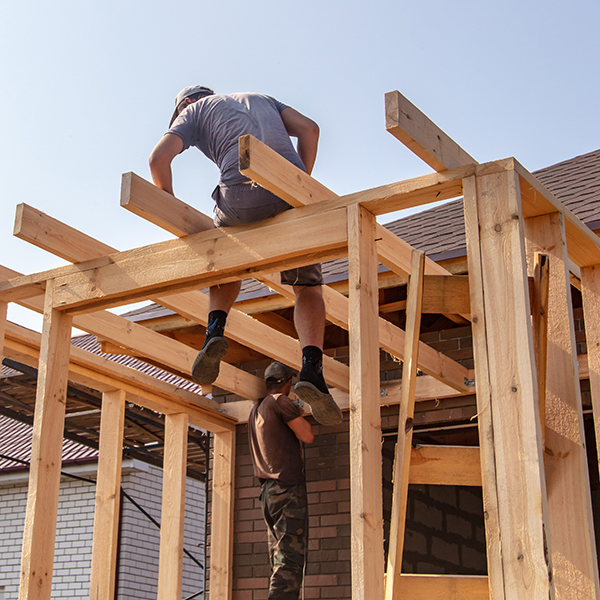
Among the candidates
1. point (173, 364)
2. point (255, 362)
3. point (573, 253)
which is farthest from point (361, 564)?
point (255, 362)

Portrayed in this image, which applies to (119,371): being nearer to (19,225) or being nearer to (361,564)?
(19,225)

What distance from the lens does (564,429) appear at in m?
3.43

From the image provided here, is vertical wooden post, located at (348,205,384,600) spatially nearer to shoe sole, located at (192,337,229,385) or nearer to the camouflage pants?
shoe sole, located at (192,337,229,385)

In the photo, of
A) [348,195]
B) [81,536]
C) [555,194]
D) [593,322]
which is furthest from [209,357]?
[81,536]

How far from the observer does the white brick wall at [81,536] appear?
530 inches

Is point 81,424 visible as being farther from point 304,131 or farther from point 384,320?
point 304,131

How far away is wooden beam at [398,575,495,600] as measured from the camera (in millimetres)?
3078

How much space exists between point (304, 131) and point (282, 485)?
97.5 inches

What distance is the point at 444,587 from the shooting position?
10.2ft

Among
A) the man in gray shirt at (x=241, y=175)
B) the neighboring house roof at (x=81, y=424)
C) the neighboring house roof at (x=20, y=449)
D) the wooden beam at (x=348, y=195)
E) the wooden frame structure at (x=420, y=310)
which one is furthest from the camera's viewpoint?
the neighboring house roof at (x=20, y=449)

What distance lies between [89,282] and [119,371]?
1746 millimetres

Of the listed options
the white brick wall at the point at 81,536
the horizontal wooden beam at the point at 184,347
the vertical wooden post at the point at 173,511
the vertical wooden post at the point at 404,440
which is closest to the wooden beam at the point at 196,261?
the horizontal wooden beam at the point at 184,347

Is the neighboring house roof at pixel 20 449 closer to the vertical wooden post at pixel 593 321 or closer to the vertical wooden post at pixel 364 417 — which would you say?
the vertical wooden post at pixel 593 321

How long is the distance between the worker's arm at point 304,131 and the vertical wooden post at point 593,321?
1574 mm
